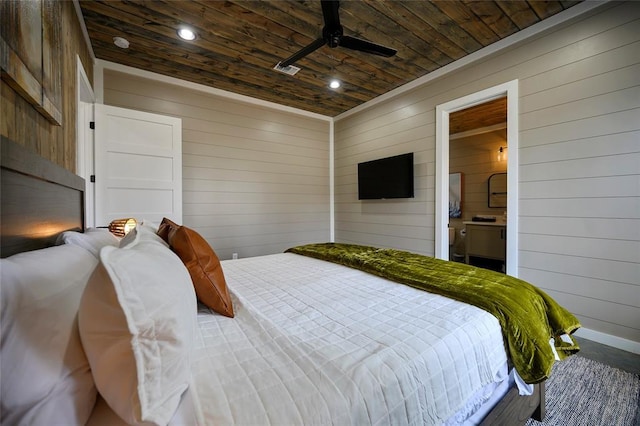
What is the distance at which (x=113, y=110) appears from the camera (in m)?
2.81

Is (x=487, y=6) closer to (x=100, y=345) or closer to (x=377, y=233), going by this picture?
(x=377, y=233)

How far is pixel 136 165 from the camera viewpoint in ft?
9.69

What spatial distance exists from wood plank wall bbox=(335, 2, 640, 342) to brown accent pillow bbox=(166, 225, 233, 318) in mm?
2817

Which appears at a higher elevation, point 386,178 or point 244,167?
point 244,167

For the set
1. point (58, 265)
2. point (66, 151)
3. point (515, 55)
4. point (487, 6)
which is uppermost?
point (487, 6)

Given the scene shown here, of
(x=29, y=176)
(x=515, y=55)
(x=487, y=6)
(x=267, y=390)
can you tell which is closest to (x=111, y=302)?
(x=267, y=390)

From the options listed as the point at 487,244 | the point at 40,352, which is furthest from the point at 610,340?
the point at 40,352

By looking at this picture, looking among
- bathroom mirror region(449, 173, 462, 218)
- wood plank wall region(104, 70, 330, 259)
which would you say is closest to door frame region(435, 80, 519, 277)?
wood plank wall region(104, 70, 330, 259)

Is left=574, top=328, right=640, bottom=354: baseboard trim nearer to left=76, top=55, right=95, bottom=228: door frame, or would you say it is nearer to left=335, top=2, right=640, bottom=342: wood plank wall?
left=335, top=2, right=640, bottom=342: wood plank wall

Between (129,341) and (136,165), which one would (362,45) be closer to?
(129,341)

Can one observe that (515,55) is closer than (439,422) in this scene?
No

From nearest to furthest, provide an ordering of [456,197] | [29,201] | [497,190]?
[29,201] < [497,190] < [456,197]

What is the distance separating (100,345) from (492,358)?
4.33ft

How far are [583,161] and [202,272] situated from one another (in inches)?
121
